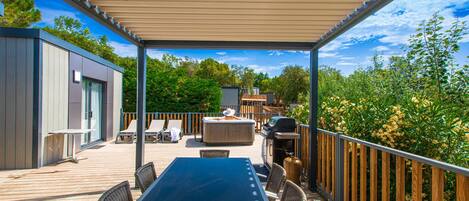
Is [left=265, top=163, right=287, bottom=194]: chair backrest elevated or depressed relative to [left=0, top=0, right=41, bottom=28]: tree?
depressed

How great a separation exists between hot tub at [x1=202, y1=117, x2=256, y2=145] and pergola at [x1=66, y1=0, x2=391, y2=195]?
4.32 metres

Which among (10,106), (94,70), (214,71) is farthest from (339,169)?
(214,71)

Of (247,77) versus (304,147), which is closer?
(304,147)

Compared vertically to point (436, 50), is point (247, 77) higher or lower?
higher

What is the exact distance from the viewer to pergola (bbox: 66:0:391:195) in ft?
9.64

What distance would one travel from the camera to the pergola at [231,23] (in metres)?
2.94

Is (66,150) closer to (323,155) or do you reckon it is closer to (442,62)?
(323,155)

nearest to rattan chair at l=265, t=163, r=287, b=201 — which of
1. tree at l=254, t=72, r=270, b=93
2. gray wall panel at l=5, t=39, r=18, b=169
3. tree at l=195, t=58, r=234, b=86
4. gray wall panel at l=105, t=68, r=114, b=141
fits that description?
gray wall panel at l=5, t=39, r=18, b=169

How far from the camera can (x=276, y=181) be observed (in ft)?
8.43

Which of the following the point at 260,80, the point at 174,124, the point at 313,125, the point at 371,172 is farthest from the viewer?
the point at 260,80

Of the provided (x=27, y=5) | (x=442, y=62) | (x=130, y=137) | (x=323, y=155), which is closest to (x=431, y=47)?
(x=442, y=62)

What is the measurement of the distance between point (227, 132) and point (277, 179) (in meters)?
6.38

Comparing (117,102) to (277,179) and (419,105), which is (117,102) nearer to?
(277,179)

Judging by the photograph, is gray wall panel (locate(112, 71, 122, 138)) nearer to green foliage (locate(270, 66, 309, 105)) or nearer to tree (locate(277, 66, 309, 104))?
green foliage (locate(270, 66, 309, 105))
